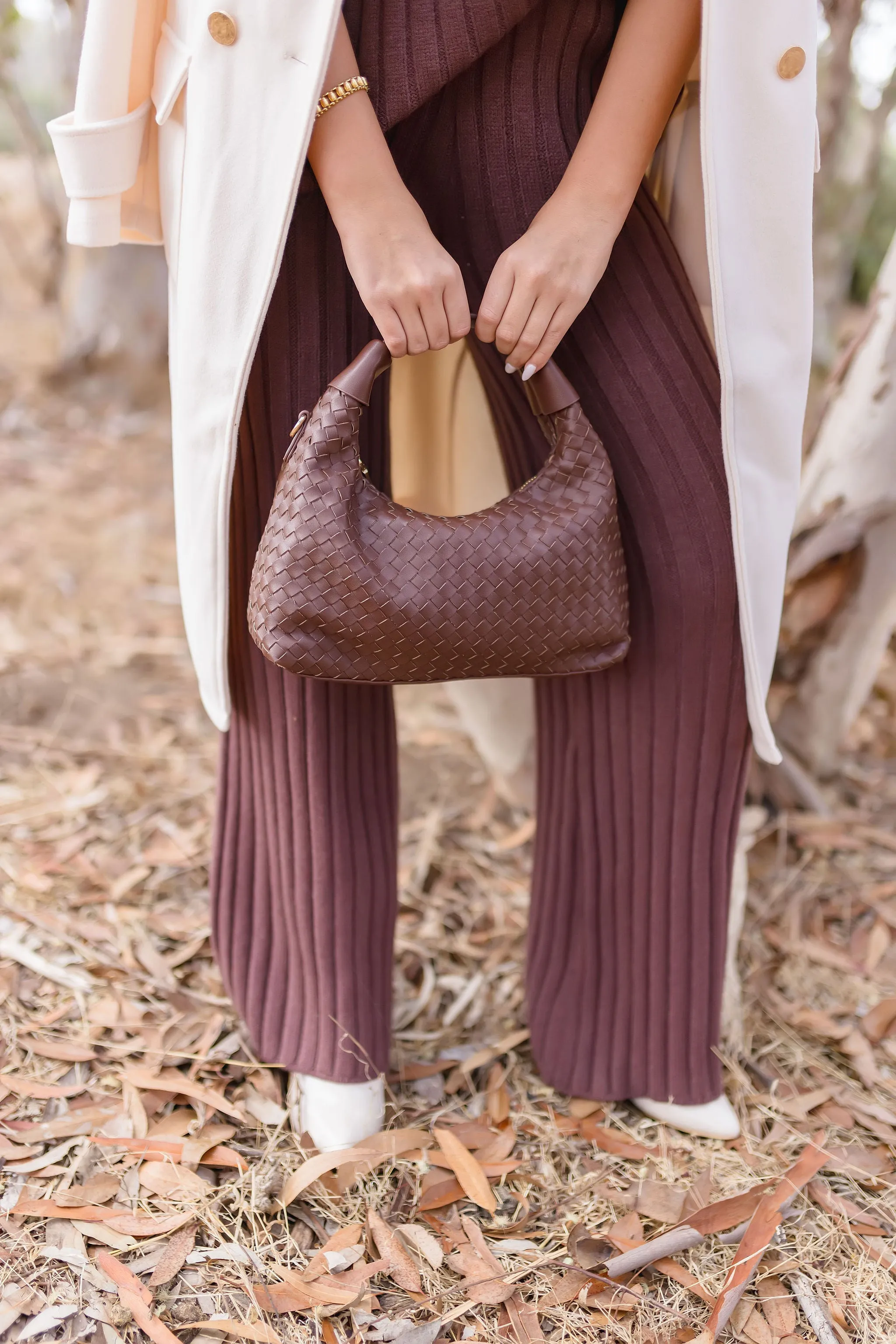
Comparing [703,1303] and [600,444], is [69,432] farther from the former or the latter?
[703,1303]

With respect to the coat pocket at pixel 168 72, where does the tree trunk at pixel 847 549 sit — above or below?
below

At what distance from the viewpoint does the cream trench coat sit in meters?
0.86

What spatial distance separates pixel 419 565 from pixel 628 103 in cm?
45

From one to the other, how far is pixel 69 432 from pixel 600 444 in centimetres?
317

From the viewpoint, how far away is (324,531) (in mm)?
881

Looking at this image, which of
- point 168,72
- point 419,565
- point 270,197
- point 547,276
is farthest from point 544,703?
point 168,72

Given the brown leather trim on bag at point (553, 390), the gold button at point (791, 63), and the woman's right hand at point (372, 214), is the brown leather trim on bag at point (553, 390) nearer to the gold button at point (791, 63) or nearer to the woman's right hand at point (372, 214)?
the woman's right hand at point (372, 214)

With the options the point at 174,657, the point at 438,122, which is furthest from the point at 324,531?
the point at 174,657

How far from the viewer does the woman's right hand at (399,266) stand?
887 mm

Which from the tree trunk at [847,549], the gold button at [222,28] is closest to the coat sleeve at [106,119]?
the gold button at [222,28]

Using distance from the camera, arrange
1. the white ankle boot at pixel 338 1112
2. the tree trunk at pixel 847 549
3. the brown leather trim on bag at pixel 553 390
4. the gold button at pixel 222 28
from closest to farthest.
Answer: the gold button at pixel 222 28 < the brown leather trim on bag at pixel 553 390 < the white ankle boot at pixel 338 1112 < the tree trunk at pixel 847 549

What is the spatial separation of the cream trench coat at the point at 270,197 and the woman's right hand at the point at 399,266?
0.06 meters

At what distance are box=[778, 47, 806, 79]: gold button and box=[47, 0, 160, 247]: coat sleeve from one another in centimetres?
55

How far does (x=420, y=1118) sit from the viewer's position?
49.7 inches
